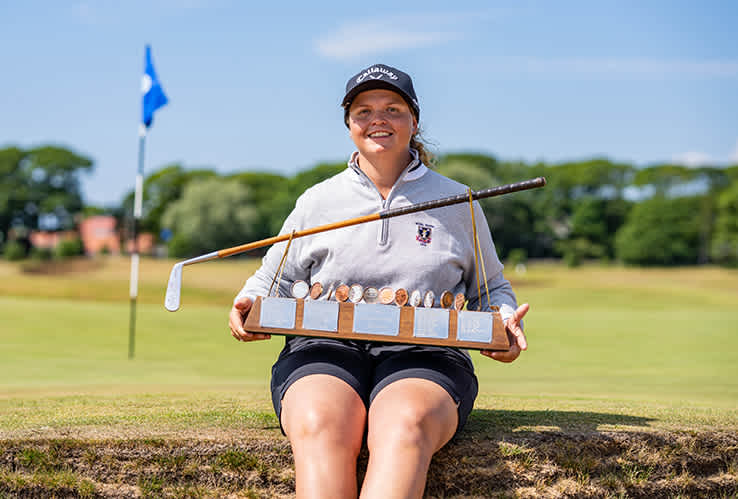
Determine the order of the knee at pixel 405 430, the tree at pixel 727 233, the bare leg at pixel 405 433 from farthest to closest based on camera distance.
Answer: the tree at pixel 727 233 < the knee at pixel 405 430 < the bare leg at pixel 405 433

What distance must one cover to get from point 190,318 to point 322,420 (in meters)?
17.6

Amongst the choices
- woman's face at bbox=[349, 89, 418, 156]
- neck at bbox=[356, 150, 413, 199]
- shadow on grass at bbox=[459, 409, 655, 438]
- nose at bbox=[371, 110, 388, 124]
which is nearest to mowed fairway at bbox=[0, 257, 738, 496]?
shadow on grass at bbox=[459, 409, 655, 438]

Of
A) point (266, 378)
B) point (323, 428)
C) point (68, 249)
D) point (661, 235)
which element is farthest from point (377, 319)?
point (661, 235)

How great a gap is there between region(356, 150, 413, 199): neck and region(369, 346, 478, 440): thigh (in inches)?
31.1

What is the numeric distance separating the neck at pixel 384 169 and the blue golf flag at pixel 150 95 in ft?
37.7

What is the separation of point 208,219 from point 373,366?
75.0m

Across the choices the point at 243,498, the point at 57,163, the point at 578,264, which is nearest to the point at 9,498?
the point at 243,498

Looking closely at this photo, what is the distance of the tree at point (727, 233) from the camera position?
229ft

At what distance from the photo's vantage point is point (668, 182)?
8919 cm

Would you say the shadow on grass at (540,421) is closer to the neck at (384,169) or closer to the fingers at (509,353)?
the fingers at (509,353)

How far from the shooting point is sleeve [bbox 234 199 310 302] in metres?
3.77

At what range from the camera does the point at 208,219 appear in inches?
3029

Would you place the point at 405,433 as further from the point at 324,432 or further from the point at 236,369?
the point at 236,369

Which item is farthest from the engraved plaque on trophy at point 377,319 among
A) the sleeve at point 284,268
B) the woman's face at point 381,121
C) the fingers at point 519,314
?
the woman's face at point 381,121
